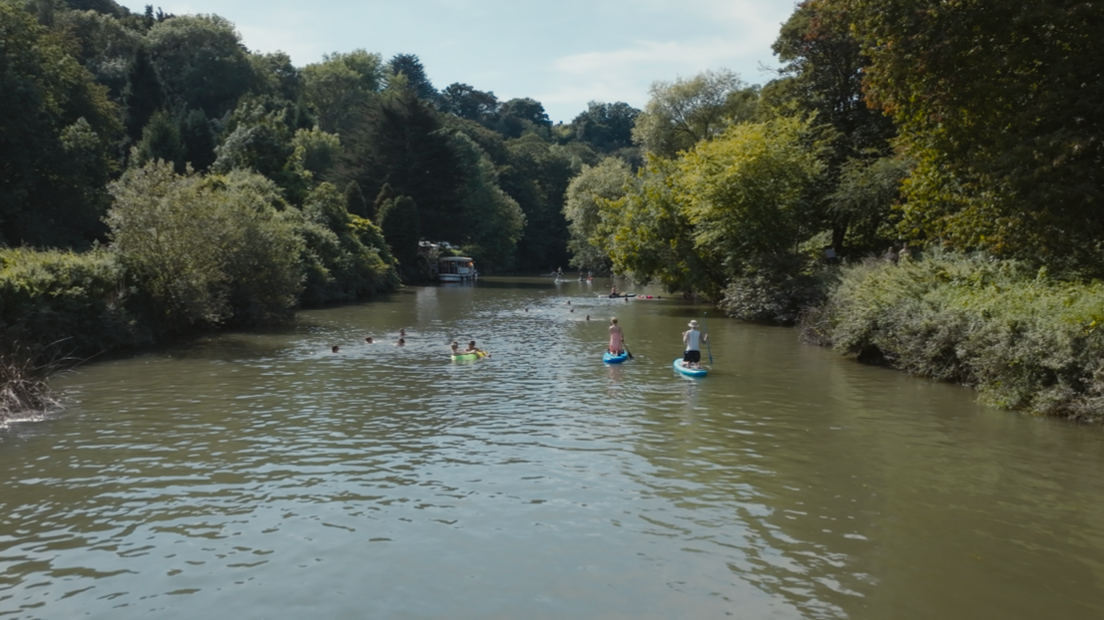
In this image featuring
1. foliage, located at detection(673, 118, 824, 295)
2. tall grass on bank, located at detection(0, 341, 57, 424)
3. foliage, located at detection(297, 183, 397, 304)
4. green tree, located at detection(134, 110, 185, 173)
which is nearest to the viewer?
tall grass on bank, located at detection(0, 341, 57, 424)

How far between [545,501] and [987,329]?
11.8m

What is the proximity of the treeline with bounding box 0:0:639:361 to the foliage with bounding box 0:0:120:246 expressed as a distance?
0.10 metres

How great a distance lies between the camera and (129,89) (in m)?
71.2

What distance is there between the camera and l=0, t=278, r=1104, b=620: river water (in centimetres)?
862

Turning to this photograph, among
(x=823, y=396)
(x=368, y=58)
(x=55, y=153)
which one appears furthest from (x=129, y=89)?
(x=823, y=396)

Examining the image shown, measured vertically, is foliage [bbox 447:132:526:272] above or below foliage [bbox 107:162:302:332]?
above

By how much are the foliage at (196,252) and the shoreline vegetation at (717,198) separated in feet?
0.32

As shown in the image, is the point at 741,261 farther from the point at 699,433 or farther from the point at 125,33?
the point at 125,33

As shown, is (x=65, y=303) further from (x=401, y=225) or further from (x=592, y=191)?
(x=401, y=225)

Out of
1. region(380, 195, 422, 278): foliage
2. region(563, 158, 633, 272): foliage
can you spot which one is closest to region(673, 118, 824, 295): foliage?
region(563, 158, 633, 272): foliage

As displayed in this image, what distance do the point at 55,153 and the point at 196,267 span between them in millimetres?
17836

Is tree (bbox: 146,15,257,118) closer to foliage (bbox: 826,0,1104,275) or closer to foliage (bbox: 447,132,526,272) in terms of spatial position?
foliage (bbox: 447,132,526,272)

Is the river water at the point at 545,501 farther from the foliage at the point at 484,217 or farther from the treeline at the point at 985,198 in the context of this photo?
the foliage at the point at 484,217

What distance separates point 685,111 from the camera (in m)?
55.9
